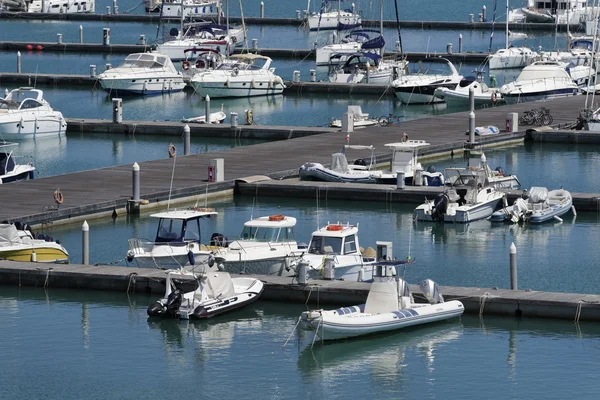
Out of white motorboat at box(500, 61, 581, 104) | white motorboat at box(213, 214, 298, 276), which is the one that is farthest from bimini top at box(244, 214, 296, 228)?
white motorboat at box(500, 61, 581, 104)

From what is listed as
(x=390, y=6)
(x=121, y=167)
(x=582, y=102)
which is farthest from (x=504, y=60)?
(x=390, y=6)

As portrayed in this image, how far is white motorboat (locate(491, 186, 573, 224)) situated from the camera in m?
47.7

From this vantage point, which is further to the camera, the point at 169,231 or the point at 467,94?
the point at 467,94

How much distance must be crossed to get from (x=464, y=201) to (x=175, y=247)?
40.8 feet

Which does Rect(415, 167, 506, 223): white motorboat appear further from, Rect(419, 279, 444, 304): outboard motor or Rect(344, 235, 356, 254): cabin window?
Rect(419, 279, 444, 304): outboard motor

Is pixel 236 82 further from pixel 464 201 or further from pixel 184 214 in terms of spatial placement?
pixel 184 214

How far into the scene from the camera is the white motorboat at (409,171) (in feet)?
171

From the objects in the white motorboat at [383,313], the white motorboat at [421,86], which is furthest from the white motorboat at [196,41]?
the white motorboat at [383,313]

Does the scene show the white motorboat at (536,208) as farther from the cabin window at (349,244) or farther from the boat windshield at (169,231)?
the boat windshield at (169,231)

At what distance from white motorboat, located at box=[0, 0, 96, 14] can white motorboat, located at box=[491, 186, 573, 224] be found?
9769 centimetres

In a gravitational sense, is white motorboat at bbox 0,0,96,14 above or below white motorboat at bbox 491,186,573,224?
above

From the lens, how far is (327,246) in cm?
3831

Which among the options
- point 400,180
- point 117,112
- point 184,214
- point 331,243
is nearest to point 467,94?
point 117,112

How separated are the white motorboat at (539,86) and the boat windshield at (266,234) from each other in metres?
41.6
